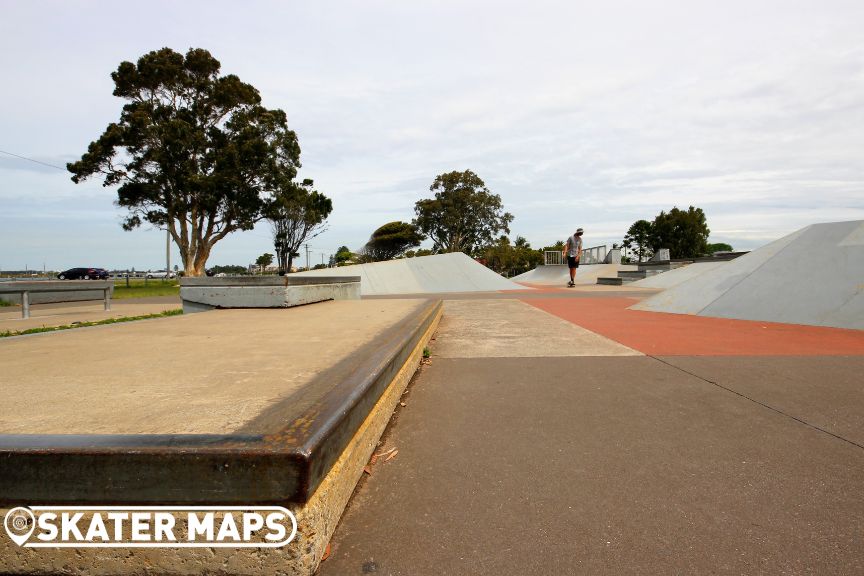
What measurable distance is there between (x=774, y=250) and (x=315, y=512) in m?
11.4

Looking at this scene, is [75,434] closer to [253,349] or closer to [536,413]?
[253,349]

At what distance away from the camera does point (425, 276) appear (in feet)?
71.5

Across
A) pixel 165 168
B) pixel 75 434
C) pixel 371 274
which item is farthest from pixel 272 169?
pixel 75 434

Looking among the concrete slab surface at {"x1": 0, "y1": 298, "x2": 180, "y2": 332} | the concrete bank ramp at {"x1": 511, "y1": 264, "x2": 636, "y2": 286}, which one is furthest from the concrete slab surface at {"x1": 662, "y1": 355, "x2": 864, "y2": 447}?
the concrete bank ramp at {"x1": 511, "y1": 264, "x2": 636, "y2": 286}

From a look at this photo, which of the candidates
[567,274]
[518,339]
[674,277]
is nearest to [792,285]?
[518,339]

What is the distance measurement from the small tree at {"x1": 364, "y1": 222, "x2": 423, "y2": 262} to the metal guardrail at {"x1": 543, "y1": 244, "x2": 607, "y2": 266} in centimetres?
2613

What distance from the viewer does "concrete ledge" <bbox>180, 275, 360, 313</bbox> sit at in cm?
744

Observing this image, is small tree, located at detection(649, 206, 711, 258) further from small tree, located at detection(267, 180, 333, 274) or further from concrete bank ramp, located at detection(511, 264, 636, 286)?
small tree, located at detection(267, 180, 333, 274)

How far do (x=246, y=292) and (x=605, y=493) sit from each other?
22.6ft

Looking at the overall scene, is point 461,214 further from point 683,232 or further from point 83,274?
point 83,274

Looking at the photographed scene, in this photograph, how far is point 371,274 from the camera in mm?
20500

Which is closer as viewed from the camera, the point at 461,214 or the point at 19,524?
the point at 19,524

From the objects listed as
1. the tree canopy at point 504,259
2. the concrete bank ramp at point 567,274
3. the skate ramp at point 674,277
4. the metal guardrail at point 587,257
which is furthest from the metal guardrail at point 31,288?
the tree canopy at point 504,259

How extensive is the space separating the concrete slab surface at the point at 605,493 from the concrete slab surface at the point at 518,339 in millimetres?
1826
